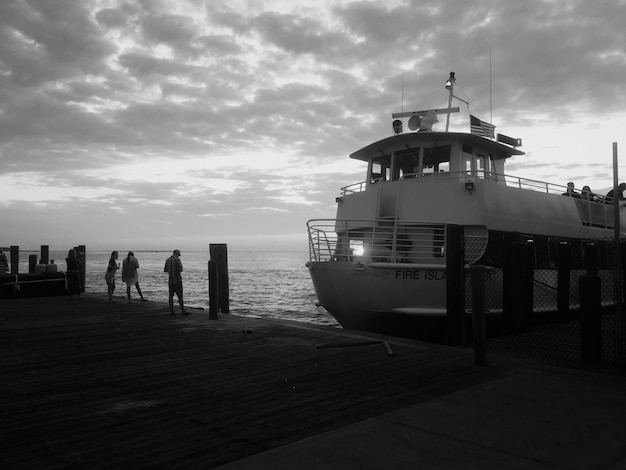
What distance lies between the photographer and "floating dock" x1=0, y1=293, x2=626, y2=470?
3.47 meters

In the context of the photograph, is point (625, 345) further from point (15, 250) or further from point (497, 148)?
point (15, 250)

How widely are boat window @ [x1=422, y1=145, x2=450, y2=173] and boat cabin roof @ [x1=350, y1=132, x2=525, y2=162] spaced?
0.68 ft

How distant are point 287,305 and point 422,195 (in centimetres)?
1552

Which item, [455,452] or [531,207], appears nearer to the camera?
[455,452]

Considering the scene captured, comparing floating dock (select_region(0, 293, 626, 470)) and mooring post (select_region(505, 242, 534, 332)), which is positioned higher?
mooring post (select_region(505, 242, 534, 332))

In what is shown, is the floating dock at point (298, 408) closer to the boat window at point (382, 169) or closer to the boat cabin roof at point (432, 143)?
the boat cabin roof at point (432, 143)

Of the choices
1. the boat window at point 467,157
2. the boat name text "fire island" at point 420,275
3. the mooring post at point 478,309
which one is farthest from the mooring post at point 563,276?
the mooring post at point 478,309

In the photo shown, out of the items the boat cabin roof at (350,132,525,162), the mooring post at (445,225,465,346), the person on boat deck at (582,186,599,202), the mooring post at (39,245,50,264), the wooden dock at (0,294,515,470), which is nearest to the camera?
the wooden dock at (0,294,515,470)

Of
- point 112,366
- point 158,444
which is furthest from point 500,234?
point 158,444

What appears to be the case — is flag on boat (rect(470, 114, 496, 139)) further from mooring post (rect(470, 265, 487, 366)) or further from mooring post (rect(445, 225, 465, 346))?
mooring post (rect(470, 265, 487, 366))

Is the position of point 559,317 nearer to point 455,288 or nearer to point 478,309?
point 455,288

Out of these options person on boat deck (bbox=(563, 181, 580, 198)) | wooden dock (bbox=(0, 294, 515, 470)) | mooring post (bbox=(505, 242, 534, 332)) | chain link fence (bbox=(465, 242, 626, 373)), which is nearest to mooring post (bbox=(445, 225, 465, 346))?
chain link fence (bbox=(465, 242, 626, 373))

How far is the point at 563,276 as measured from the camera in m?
12.2

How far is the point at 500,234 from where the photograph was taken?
39.3 ft
